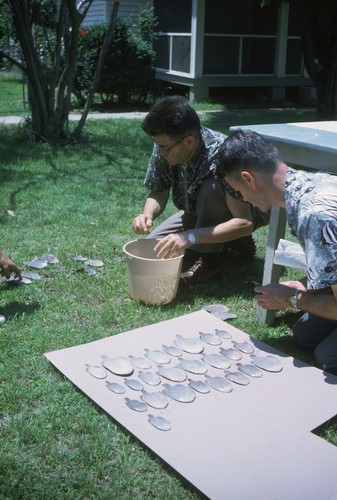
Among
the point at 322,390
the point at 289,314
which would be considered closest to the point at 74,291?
the point at 289,314

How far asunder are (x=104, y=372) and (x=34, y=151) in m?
5.15

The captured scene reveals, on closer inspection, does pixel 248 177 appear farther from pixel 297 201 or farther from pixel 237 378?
pixel 237 378

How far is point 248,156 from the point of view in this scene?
86.0 inches

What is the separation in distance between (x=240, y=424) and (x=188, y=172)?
1.68 meters

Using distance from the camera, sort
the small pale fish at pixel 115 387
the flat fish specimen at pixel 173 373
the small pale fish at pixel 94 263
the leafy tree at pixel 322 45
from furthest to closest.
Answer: the leafy tree at pixel 322 45, the small pale fish at pixel 94 263, the flat fish specimen at pixel 173 373, the small pale fish at pixel 115 387

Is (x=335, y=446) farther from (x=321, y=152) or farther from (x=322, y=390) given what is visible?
(x=321, y=152)

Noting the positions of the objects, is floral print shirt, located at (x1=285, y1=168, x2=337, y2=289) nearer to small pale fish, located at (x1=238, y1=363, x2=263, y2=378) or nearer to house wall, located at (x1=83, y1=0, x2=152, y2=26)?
small pale fish, located at (x1=238, y1=363, x2=263, y2=378)

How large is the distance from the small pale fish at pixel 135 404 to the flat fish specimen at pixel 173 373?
22 centimetres

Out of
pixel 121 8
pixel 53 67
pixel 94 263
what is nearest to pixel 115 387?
pixel 94 263

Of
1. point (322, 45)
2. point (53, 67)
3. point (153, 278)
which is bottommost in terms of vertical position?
point (153, 278)

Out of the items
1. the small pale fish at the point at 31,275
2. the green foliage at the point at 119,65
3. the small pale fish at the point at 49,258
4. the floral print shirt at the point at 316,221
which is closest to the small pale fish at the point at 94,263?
the small pale fish at the point at 49,258

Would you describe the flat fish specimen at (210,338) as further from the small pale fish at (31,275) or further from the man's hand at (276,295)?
the small pale fish at (31,275)

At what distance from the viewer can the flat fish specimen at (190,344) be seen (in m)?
2.67

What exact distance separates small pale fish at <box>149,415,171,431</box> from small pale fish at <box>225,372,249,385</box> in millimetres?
413
